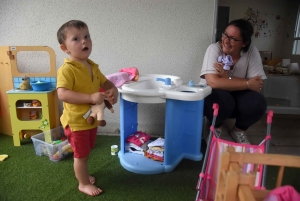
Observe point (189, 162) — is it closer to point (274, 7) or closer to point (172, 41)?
point (172, 41)

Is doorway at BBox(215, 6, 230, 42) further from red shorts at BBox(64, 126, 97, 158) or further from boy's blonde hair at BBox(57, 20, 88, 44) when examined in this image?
red shorts at BBox(64, 126, 97, 158)

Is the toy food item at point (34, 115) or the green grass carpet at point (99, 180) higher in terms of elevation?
the toy food item at point (34, 115)

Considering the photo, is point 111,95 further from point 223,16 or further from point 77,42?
point 223,16

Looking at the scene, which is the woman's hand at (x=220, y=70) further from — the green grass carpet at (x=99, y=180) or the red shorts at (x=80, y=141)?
the red shorts at (x=80, y=141)

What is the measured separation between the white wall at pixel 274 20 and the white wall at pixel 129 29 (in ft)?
6.85

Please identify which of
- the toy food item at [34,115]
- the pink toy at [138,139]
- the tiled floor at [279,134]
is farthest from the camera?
the toy food item at [34,115]

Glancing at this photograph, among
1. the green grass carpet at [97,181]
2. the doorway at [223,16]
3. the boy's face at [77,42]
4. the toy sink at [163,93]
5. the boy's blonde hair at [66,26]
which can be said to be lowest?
the green grass carpet at [97,181]

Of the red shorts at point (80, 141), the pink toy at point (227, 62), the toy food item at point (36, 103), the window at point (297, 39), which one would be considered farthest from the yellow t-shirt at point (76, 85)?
the window at point (297, 39)

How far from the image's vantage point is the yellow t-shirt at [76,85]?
101 cm

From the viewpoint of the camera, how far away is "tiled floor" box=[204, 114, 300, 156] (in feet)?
5.25

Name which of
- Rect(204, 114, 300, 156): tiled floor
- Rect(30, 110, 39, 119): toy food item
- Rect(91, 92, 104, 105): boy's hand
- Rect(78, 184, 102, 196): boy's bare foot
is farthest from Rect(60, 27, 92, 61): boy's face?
Rect(204, 114, 300, 156): tiled floor

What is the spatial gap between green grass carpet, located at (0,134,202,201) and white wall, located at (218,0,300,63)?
113 inches

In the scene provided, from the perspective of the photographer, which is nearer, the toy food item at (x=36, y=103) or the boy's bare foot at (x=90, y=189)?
the boy's bare foot at (x=90, y=189)

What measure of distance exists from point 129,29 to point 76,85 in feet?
2.67
